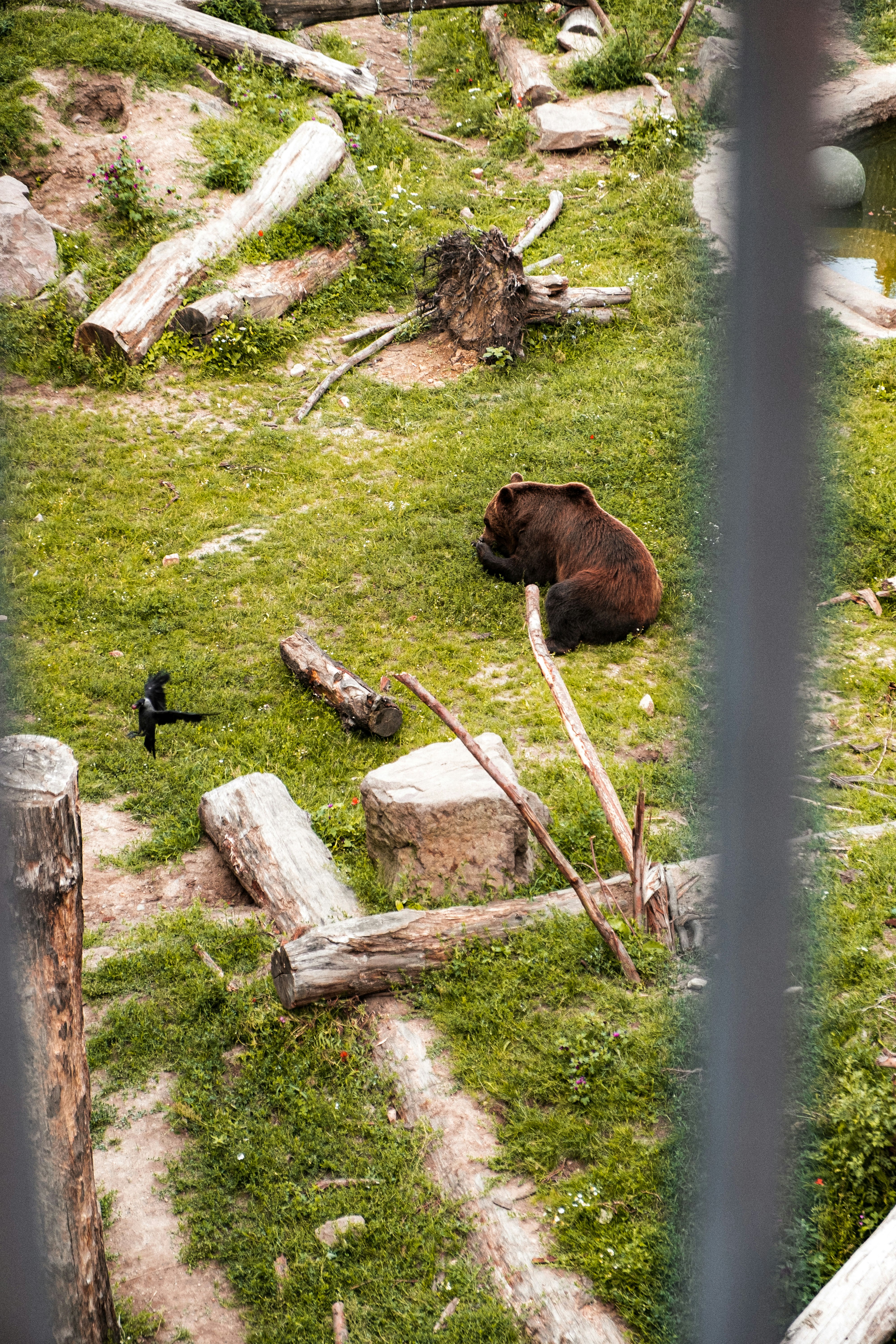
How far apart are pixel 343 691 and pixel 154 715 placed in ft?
3.11

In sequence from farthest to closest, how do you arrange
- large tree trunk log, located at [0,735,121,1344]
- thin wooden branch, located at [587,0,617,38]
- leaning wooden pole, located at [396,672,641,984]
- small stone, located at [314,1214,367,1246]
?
1. thin wooden branch, located at [587,0,617,38]
2. leaning wooden pole, located at [396,672,641,984]
3. small stone, located at [314,1214,367,1246]
4. large tree trunk log, located at [0,735,121,1344]

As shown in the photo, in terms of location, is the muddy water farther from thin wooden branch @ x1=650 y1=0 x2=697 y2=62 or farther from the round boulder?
the round boulder

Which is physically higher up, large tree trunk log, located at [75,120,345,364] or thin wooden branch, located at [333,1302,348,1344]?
large tree trunk log, located at [75,120,345,364]

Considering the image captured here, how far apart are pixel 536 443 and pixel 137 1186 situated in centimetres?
600

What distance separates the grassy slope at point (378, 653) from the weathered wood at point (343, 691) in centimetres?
11

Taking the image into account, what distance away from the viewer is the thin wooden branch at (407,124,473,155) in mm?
13062

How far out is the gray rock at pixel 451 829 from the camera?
3.90 meters

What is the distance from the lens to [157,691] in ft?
17.2

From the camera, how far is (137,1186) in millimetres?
3027

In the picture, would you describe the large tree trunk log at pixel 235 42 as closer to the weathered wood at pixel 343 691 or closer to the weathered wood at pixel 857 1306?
the weathered wood at pixel 343 691

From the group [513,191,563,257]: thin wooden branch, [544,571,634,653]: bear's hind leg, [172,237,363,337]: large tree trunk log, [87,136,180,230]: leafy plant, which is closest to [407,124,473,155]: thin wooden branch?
[513,191,563,257]: thin wooden branch

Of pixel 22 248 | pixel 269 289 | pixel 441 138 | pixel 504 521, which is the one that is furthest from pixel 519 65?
pixel 504 521

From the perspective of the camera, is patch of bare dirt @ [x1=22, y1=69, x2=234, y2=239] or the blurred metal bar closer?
the blurred metal bar

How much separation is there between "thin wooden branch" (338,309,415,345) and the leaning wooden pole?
6.95 m
